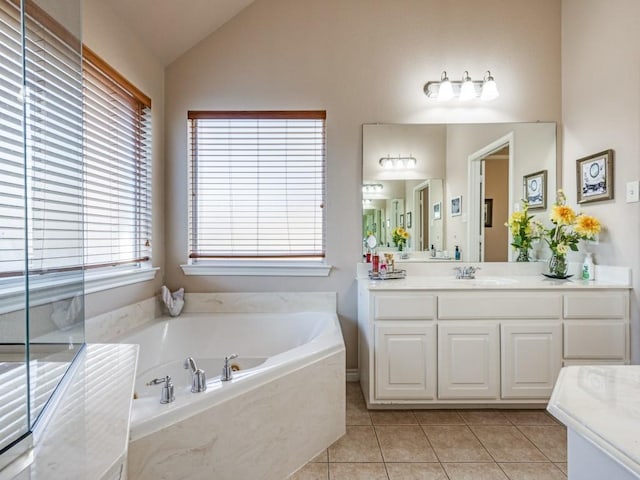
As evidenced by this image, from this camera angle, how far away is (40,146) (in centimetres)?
115

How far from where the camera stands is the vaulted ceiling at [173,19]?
2.10 metres

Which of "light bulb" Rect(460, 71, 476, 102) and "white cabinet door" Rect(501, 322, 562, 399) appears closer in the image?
"white cabinet door" Rect(501, 322, 562, 399)

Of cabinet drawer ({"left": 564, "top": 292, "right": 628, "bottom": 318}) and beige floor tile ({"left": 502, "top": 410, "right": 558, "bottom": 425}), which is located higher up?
cabinet drawer ({"left": 564, "top": 292, "right": 628, "bottom": 318})

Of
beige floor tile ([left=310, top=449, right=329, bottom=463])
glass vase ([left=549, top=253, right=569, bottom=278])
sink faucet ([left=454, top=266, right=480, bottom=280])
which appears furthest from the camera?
sink faucet ([left=454, top=266, right=480, bottom=280])

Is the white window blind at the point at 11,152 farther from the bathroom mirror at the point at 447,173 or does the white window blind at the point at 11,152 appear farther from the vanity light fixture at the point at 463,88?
the vanity light fixture at the point at 463,88

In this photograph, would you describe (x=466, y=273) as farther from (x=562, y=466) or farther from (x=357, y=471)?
(x=357, y=471)

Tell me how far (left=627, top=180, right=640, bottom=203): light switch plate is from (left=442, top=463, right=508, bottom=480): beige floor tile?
164 cm

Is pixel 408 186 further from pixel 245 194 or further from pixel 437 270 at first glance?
pixel 245 194

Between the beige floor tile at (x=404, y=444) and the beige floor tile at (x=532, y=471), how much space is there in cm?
33

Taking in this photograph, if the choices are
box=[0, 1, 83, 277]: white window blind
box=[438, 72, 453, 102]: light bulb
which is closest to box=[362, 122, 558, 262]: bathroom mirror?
box=[438, 72, 453, 102]: light bulb

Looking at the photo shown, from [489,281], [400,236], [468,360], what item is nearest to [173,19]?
[400,236]

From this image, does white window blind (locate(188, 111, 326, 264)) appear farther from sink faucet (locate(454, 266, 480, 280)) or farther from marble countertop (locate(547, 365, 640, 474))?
marble countertop (locate(547, 365, 640, 474))

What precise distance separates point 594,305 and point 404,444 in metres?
1.39

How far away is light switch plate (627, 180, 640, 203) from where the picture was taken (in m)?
2.00
